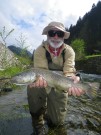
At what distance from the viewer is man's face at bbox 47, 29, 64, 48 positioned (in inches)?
253

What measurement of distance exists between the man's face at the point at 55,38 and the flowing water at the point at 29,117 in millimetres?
2167

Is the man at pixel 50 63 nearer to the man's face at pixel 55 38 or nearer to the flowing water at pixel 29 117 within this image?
the man's face at pixel 55 38

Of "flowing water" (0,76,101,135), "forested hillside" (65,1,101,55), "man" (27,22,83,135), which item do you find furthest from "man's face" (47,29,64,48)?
"forested hillside" (65,1,101,55)

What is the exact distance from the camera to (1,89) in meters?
11.4

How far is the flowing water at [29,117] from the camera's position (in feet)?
22.6

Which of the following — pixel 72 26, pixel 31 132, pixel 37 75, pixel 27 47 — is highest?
pixel 72 26

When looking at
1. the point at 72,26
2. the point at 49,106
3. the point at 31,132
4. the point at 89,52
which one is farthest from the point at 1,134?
the point at 72,26

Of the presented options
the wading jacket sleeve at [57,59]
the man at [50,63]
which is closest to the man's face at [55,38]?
the man at [50,63]

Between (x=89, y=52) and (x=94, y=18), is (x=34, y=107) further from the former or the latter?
(x=94, y=18)

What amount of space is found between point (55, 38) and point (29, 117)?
2578mm

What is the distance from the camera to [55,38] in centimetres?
642

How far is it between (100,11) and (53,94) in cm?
10727

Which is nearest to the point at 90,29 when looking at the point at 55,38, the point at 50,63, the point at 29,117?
the point at 29,117

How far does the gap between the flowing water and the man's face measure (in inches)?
85.3
